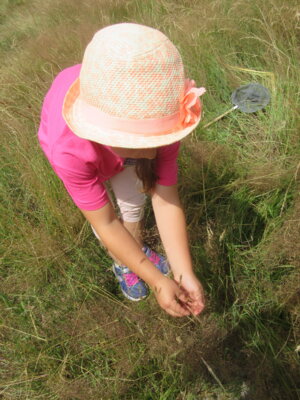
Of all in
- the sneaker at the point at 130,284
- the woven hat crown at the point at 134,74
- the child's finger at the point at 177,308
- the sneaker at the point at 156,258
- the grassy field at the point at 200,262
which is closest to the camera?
the woven hat crown at the point at 134,74

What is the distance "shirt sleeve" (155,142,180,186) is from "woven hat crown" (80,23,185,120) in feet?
1.43

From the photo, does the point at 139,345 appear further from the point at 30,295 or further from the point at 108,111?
the point at 108,111

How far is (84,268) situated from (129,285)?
20 centimetres

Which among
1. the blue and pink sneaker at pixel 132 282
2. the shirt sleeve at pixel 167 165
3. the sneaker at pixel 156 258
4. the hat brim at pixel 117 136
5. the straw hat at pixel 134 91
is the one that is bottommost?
the sneaker at pixel 156 258

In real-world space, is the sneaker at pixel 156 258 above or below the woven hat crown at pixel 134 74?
below

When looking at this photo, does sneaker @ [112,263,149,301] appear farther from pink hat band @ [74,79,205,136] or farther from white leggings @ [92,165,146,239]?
pink hat band @ [74,79,205,136]

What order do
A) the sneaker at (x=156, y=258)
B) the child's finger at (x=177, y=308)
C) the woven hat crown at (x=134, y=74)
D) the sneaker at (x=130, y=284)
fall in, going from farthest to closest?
the sneaker at (x=156, y=258), the sneaker at (x=130, y=284), the child's finger at (x=177, y=308), the woven hat crown at (x=134, y=74)

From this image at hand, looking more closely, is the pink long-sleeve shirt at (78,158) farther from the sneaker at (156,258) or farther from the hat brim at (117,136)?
the sneaker at (156,258)

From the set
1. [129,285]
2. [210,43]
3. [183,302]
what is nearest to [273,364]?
[183,302]

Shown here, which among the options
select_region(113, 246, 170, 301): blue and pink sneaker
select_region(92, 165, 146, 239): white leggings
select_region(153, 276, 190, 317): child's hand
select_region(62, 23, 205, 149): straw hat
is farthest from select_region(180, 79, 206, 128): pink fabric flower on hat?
select_region(113, 246, 170, 301): blue and pink sneaker

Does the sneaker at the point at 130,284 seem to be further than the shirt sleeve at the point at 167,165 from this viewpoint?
Yes

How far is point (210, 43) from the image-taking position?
2.12m

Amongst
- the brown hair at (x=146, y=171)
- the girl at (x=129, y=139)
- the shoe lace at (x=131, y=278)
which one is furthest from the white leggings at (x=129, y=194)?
the shoe lace at (x=131, y=278)

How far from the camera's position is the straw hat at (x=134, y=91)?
2.70 feet
